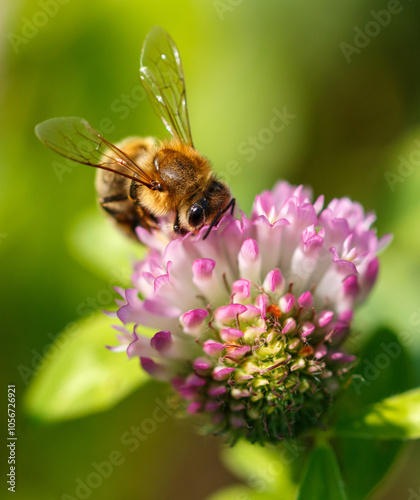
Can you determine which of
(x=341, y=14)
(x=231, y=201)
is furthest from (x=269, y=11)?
(x=231, y=201)

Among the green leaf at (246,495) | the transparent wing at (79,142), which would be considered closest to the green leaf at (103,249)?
the transparent wing at (79,142)

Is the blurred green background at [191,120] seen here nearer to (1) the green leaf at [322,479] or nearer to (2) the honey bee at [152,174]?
(2) the honey bee at [152,174]

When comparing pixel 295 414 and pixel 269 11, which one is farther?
pixel 269 11

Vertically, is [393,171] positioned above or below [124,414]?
above

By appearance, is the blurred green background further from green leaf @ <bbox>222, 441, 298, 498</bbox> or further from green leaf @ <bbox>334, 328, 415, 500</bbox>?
green leaf @ <bbox>334, 328, 415, 500</bbox>

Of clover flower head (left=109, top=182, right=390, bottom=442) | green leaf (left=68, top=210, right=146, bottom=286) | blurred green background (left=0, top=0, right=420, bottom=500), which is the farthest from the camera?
blurred green background (left=0, top=0, right=420, bottom=500)

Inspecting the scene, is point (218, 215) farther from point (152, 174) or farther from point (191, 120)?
point (191, 120)

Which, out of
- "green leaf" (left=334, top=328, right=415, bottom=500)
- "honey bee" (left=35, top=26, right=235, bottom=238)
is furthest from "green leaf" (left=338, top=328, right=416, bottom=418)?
"honey bee" (left=35, top=26, right=235, bottom=238)

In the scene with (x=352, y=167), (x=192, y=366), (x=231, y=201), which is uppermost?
(x=352, y=167)

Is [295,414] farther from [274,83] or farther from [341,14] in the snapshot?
[341,14]
